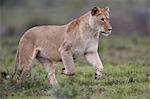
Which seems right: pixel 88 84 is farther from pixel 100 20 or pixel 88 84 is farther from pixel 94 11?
pixel 94 11

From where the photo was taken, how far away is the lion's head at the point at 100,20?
11.2m

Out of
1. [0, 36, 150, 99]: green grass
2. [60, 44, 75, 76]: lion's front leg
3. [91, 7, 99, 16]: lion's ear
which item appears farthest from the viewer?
[91, 7, 99, 16]: lion's ear

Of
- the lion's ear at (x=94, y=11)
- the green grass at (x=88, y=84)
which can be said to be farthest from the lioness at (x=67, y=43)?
the green grass at (x=88, y=84)

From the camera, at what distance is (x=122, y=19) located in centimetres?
2828

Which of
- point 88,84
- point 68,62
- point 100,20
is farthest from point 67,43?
point 88,84

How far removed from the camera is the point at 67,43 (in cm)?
1133

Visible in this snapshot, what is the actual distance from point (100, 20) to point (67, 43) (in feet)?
A: 2.54

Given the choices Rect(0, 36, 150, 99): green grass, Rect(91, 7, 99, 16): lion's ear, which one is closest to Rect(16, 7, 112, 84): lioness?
Rect(91, 7, 99, 16): lion's ear

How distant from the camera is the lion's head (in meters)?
11.2

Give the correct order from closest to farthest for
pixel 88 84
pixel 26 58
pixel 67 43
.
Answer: pixel 88 84, pixel 67 43, pixel 26 58

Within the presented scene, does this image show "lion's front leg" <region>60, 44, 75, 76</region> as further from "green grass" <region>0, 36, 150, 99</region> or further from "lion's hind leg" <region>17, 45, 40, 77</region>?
"lion's hind leg" <region>17, 45, 40, 77</region>

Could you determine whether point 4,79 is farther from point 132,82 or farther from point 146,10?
point 146,10

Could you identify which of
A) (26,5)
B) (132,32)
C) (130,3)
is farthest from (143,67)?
(26,5)

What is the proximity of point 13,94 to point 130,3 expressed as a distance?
22303 mm
